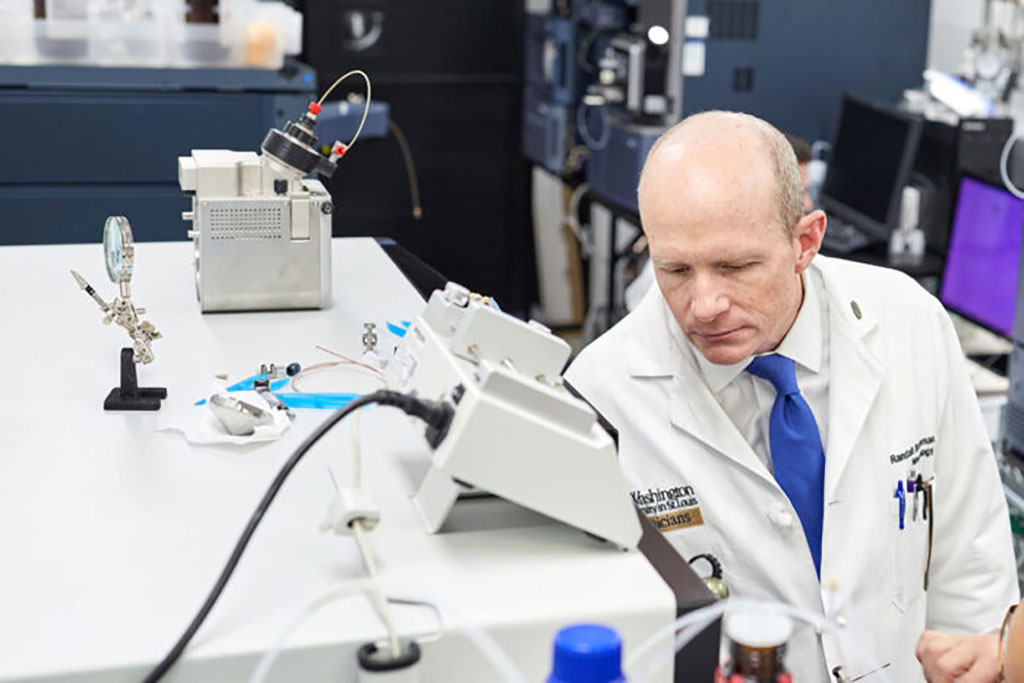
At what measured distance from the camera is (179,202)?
292 centimetres

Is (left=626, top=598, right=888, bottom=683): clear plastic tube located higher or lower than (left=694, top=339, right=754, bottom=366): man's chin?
lower

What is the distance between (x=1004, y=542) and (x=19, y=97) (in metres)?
2.26

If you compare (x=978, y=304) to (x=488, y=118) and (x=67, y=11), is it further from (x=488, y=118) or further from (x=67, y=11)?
(x=488, y=118)

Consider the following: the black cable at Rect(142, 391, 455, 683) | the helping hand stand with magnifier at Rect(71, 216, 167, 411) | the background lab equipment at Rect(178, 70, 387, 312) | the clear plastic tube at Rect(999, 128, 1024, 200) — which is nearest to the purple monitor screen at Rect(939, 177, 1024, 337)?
the clear plastic tube at Rect(999, 128, 1024, 200)

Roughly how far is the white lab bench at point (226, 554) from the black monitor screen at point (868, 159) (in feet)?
8.77

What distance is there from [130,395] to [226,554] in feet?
1.24

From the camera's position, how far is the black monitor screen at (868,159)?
3668mm

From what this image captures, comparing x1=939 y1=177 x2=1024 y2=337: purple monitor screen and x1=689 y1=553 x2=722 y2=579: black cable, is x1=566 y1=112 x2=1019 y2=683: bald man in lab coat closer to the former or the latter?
x1=689 y1=553 x2=722 y2=579: black cable

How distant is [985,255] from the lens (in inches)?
120

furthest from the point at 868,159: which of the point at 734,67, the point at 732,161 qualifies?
the point at 732,161

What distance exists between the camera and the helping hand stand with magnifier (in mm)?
1283

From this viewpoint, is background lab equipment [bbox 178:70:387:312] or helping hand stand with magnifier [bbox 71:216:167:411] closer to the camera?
helping hand stand with magnifier [bbox 71:216:167:411]

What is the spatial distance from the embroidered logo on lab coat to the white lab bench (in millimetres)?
410

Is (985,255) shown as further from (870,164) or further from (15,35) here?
(15,35)
